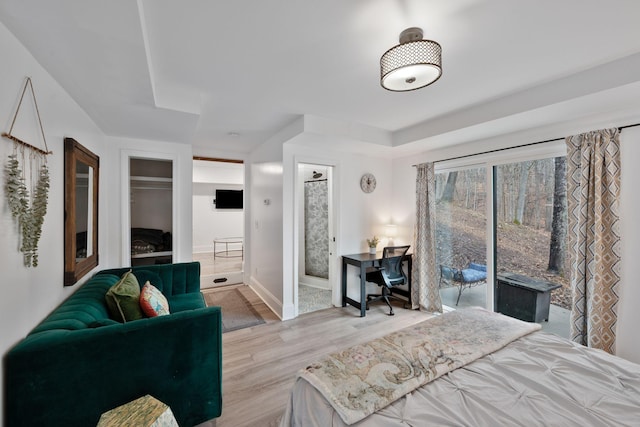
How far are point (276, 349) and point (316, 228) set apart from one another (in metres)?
2.67

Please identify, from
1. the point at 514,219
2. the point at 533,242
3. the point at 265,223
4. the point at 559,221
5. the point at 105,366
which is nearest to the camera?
the point at 105,366

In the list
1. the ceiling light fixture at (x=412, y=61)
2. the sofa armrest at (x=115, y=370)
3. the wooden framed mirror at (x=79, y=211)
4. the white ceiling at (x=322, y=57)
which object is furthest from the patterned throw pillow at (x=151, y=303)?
the ceiling light fixture at (x=412, y=61)

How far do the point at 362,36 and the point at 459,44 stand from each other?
639 mm

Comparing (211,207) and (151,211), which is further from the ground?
(211,207)

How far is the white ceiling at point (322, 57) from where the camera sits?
4.42ft

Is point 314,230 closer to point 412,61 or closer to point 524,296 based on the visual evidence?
point 524,296

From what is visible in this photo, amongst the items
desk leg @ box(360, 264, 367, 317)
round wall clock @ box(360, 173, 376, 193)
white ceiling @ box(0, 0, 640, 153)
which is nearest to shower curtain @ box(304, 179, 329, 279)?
round wall clock @ box(360, 173, 376, 193)

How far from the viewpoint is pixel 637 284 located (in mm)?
2141

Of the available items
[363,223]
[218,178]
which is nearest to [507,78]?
[363,223]

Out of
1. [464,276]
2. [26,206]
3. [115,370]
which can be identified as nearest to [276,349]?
[115,370]

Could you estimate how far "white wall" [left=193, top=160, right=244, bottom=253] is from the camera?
7.32 m

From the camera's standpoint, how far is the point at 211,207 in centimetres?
786

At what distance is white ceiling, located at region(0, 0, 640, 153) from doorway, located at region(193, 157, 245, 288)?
462 centimetres

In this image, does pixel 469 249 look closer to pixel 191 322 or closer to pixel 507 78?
pixel 507 78
